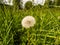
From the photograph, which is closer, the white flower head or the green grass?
the white flower head

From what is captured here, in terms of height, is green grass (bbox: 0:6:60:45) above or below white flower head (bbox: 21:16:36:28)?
below

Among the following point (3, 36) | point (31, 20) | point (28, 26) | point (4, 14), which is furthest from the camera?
point (4, 14)

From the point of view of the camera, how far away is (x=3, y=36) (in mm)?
2117

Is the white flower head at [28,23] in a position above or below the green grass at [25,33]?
above

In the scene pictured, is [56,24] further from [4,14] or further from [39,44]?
[4,14]

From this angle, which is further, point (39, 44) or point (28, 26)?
point (39, 44)

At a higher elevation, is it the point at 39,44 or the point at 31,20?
the point at 31,20

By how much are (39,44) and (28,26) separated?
0.46 metres

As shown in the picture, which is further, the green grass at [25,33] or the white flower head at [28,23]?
the green grass at [25,33]

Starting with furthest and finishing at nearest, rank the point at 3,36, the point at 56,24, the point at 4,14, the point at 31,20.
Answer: the point at 4,14 → the point at 56,24 → the point at 3,36 → the point at 31,20

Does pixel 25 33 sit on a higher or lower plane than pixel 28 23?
lower

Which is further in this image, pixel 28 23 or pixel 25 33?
pixel 25 33

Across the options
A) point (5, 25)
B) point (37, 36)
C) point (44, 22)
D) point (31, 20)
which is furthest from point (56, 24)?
point (31, 20)

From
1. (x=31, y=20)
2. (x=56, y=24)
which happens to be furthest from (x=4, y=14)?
(x=31, y=20)
